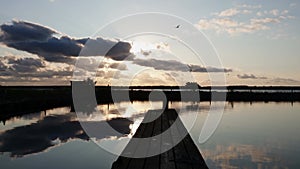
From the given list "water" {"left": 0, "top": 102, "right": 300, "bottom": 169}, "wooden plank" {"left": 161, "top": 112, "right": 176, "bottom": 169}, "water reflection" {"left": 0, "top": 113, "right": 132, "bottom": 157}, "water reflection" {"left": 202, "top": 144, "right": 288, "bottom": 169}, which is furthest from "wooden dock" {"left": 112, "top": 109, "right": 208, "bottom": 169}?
"water reflection" {"left": 0, "top": 113, "right": 132, "bottom": 157}

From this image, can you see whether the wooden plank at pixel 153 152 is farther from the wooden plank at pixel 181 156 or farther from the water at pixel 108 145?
the water at pixel 108 145

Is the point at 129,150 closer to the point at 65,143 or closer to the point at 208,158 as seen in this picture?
the point at 208,158

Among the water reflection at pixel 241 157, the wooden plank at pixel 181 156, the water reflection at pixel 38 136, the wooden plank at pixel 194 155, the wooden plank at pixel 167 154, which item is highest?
the wooden plank at pixel 167 154

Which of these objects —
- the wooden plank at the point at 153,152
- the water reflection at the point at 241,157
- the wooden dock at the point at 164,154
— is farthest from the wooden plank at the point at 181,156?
the water reflection at the point at 241,157

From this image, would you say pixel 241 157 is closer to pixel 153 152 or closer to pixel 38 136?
pixel 153 152

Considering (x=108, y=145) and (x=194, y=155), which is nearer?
(x=194, y=155)

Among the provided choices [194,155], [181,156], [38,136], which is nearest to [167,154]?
[181,156]

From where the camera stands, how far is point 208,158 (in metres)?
14.3

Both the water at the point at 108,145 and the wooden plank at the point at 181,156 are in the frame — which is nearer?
the wooden plank at the point at 181,156

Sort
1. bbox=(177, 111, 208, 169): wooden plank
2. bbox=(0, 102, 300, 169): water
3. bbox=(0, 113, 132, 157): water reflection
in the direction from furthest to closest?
bbox=(0, 113, 132, 157): water reflection, bbox=(0, 102, 300, 169): water, bbox=(177, 111, 208, 169): wooden plank

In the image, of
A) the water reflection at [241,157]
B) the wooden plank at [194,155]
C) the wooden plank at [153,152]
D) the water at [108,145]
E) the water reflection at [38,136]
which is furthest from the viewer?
the water reflection at [38,136]

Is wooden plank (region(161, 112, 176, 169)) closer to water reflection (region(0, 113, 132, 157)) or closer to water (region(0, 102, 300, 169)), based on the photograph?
water (region(0, 102, 300, 169))

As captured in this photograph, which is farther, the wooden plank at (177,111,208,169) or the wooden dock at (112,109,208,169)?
the wooden plank at (177,111,208,169)

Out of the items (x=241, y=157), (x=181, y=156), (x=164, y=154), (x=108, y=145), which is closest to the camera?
(x=181, y=156)
